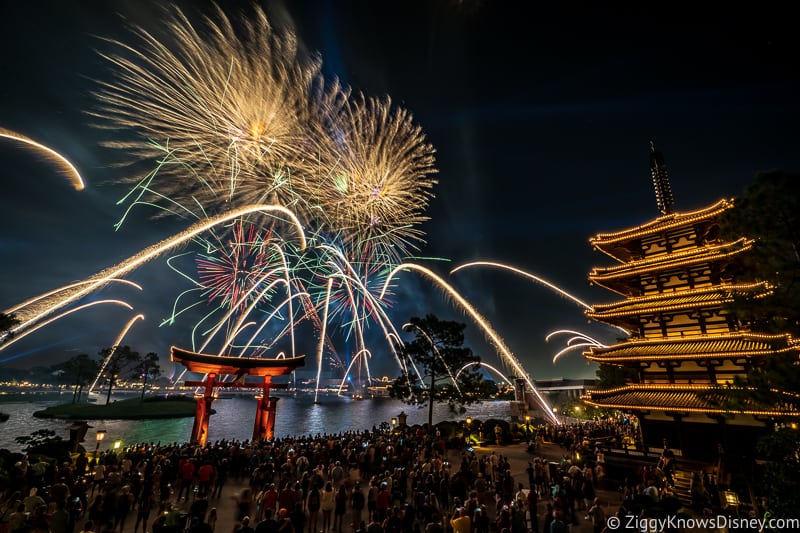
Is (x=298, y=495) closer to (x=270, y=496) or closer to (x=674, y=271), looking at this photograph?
(x=270, y=496)

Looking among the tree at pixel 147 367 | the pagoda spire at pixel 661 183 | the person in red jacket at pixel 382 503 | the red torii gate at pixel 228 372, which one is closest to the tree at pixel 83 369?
the tree at pixel 147 367

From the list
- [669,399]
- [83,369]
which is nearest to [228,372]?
[669,399]

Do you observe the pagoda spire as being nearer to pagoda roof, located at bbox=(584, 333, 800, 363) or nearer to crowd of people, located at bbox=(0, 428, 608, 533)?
pagoda roof, located at bbox=(584, 333, 800, 363)

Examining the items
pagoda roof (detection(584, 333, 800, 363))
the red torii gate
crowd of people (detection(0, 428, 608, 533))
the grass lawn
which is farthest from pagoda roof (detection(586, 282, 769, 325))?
the grass lawn

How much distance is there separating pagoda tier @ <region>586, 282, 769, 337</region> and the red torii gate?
982 inches

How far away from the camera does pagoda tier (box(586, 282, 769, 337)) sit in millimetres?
17141

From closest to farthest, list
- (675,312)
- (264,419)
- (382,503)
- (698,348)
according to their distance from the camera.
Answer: (382,503) → (698,348) → (675,312) → (264,419)

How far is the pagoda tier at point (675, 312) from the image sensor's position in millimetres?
17141

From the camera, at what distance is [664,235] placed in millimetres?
20797

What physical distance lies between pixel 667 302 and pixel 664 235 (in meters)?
4.82

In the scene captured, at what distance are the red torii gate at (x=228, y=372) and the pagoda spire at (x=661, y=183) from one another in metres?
30.3

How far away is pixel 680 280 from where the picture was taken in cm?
1969

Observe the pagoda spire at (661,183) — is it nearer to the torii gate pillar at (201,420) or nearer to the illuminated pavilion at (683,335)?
the illuminated pavilion at (683,335)

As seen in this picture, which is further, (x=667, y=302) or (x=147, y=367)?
(x=147, y=367)
